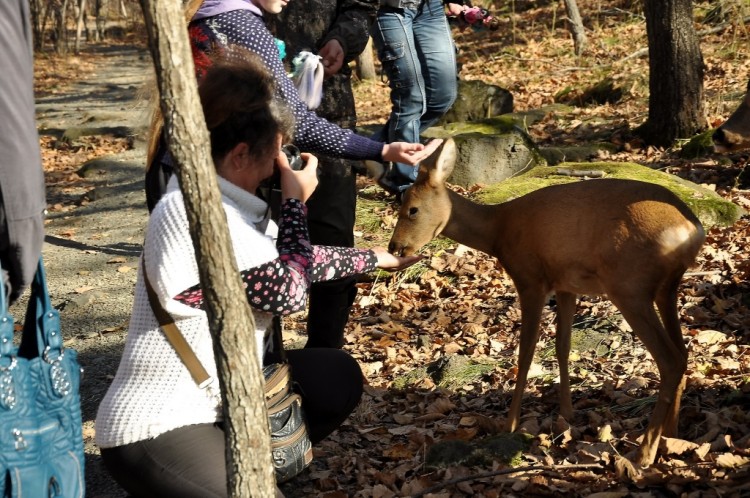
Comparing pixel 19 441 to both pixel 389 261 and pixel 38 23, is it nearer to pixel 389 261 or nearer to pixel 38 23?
pixel 389 261

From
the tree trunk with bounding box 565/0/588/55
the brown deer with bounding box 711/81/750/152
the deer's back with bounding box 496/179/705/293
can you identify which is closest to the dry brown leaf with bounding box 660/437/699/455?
the deer's back with bounding box 496/179/705/293

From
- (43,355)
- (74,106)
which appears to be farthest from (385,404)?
(74,106)

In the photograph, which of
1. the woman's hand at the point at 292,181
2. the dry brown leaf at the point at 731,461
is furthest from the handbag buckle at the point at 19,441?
the dry brown leaf at the point at 731,461

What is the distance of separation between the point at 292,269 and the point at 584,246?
5.94 ft

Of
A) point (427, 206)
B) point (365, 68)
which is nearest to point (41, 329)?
point (427, 206)

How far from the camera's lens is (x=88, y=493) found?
4418mm

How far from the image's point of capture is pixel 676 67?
9.35 meters

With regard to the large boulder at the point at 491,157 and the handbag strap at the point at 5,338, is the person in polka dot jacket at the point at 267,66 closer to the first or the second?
the handbag strap at the point at 5,338

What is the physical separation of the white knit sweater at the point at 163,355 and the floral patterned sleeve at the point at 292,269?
0.05 metres

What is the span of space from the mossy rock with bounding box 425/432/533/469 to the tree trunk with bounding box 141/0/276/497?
1.97 m

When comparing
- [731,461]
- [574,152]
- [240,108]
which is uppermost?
[240,108]

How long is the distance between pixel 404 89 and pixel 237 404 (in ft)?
15.4

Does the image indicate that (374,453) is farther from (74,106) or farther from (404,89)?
(74,106)

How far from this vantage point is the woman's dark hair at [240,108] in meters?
3.29
